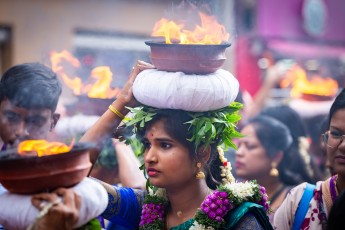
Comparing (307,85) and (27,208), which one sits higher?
(27,208)

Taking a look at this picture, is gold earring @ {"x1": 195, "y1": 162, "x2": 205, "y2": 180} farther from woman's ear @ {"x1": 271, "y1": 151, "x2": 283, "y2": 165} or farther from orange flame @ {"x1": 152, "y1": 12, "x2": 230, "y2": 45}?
woman's ear @ {"x1": 271, "y1": 151, "x2": 283, "y2": 165}

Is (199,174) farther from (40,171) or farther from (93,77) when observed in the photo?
(93,77)

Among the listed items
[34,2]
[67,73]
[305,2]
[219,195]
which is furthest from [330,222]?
[305,2]

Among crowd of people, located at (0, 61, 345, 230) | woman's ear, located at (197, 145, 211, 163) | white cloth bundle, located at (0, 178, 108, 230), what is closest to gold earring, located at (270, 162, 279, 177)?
crowd of people, located at (0, 61, 345, 230)

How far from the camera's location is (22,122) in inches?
160

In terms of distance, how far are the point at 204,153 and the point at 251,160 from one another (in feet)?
7.63

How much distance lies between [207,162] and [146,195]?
18.4 inches

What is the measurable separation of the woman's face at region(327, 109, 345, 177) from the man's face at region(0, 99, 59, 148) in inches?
70.9

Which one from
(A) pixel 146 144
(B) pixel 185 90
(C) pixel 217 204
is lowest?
(C) pixel 217 204

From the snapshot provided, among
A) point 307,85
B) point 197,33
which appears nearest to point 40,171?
point 197,33

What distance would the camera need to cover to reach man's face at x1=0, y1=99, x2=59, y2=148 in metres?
4.01

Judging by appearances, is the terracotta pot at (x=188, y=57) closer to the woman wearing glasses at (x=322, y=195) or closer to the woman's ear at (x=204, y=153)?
the woman's ear at (x=204, y=153)

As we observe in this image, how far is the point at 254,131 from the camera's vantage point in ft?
21.6

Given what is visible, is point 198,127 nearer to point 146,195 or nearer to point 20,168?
point 146,195
